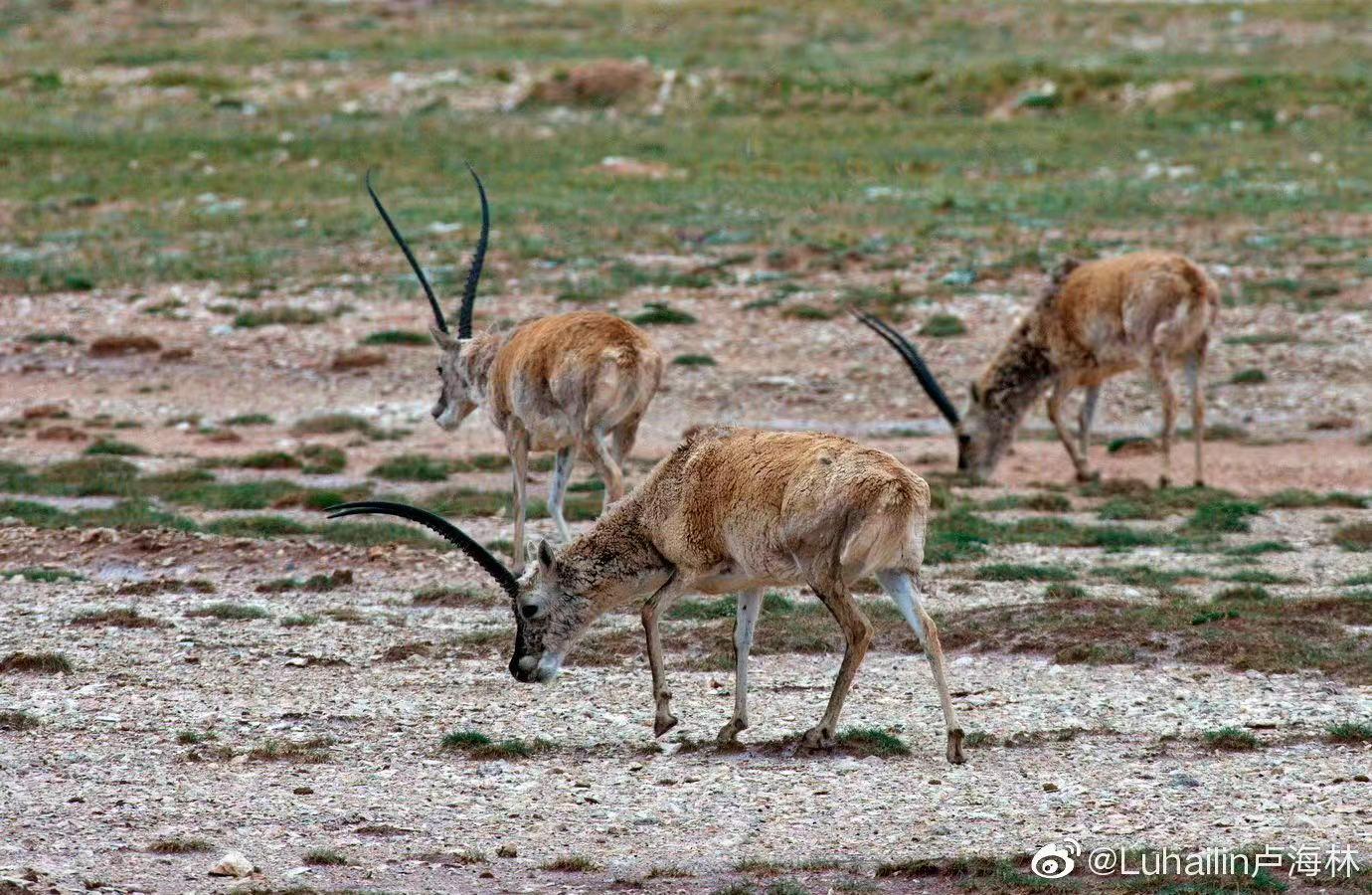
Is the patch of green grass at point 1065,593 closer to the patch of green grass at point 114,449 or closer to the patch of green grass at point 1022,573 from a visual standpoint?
the patch of green grass at point 1022,573

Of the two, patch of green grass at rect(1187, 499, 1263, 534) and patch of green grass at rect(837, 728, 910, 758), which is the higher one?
patch of green grass at rect(837, 728, 910, 758)

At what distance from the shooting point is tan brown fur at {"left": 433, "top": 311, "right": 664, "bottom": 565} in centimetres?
1443

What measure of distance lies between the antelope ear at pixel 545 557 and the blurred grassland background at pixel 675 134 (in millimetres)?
18097

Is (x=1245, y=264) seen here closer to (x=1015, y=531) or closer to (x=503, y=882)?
(x=1015, y=531)

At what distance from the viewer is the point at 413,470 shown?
19.3m

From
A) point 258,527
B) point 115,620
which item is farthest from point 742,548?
point 258,527

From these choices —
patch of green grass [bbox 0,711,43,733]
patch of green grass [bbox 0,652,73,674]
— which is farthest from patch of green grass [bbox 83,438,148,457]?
patch of green grass [bbox 0,711,43,733]

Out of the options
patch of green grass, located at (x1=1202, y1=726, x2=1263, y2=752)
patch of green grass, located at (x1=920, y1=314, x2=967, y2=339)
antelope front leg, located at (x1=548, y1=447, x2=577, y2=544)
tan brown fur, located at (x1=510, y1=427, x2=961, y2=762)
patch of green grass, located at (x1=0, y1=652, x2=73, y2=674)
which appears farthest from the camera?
patch of green grass, located at (x1=920, y1=314, x2=967, y2=339)

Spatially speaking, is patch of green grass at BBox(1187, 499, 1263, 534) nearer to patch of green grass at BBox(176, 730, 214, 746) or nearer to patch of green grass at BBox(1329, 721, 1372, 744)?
patch of green grass at BBox(1329, 721, 1372, 744)

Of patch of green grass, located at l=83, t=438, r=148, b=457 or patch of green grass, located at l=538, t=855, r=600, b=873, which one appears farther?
patch of green grass, located at l=83, t=438, r=148, b=457

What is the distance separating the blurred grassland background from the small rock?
20676 mm

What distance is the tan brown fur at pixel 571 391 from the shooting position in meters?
14.4

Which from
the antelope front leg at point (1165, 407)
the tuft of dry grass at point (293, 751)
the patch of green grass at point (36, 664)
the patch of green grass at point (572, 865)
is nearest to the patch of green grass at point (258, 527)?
the patch of green grass at point (36, 664)

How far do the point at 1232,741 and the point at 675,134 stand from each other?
35.1 meters
